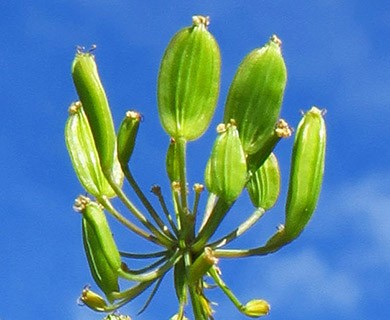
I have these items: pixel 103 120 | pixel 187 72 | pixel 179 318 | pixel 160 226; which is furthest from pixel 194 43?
pixel 179 318

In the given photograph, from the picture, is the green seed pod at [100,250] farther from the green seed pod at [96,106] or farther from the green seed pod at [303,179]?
the green seed pod at [303,179]

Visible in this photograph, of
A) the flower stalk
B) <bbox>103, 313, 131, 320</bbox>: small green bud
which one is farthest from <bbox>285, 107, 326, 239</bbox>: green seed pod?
<bbox>103, 313, 131, 320</bbox>: small green bud

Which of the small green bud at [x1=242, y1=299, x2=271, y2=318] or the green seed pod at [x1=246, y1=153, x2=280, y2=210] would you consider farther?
the green seed pod at [x1=246, y1=153, x2=280, y2=210]

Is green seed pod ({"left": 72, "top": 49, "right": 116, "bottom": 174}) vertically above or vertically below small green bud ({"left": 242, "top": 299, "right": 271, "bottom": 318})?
above

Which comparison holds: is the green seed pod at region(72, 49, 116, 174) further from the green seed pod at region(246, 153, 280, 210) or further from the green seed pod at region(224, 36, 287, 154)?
the green seed pod at region(246, 153, 280, 210)

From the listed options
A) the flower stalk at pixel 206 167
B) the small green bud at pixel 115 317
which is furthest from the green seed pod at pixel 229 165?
the small green bud at pixel 115 317

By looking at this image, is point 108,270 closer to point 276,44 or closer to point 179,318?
point 179,318
